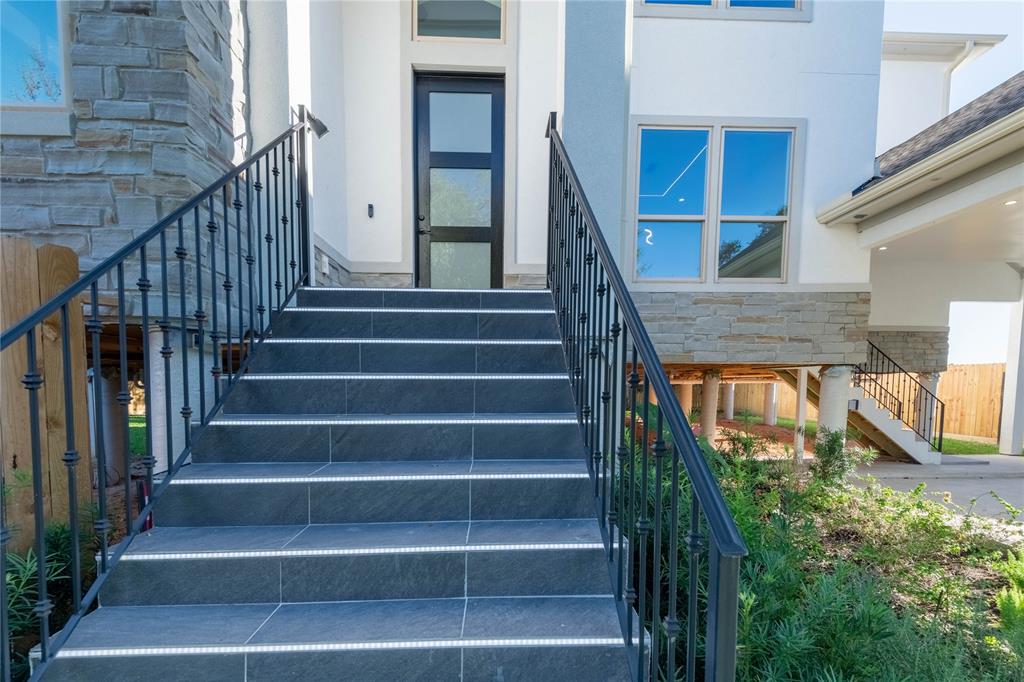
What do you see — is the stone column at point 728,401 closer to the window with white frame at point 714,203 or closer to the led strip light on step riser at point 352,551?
the window with white frame at point 714,203

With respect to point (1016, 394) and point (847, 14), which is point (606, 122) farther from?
point (1016, 394)

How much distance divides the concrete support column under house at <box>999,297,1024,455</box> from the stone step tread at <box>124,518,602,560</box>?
7.65 metres

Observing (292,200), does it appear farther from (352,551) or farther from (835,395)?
(835,395)

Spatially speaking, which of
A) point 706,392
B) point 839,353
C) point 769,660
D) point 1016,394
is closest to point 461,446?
point 769,660

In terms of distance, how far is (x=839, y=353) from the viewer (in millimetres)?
4820

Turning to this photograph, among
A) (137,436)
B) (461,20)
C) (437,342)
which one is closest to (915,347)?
(461,20)

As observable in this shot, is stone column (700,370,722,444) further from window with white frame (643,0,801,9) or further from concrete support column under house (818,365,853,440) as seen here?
window with white frame (643,0,801,9)

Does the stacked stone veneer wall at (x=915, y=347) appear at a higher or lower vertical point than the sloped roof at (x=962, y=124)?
lower

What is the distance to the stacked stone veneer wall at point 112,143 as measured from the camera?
2.25 meters

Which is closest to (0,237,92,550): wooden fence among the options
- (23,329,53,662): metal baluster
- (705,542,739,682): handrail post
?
(23,329,53,662): metal baluster

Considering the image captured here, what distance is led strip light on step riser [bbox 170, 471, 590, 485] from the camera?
1.86 metres

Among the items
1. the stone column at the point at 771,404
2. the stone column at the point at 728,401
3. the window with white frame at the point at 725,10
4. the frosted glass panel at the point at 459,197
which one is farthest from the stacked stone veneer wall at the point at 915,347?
the frosted glass panel at the point at 459,197

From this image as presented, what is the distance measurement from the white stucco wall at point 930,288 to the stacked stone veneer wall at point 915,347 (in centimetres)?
14

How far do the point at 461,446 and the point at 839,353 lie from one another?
4463 millimetres
